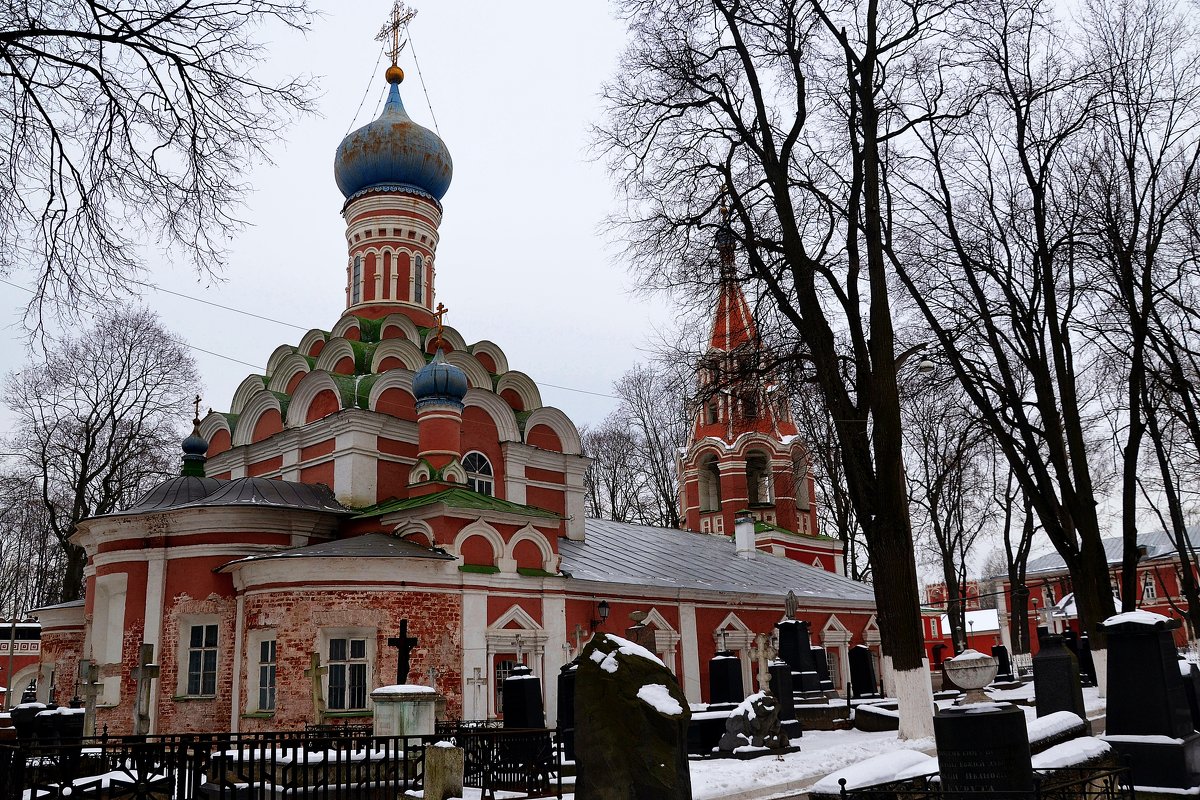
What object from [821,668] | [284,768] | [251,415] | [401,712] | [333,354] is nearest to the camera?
[284,768]

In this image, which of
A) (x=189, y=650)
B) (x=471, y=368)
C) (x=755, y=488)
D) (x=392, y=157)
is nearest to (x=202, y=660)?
(x=189, y=650)

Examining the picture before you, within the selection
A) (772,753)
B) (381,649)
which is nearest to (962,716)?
(772,753)

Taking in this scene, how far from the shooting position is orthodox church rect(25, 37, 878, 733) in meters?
16.1

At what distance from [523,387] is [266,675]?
31.7 feet

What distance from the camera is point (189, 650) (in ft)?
57.2

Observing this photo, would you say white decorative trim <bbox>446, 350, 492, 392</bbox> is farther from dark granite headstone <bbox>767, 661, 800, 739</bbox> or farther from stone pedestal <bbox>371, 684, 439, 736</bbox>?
stone pedestal <bbox>371, 684, 439, 736</bbox>

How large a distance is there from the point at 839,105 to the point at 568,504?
12652 mm

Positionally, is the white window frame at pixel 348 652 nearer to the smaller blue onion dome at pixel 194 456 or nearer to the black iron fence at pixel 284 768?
the black iron fence at pixel 284 768

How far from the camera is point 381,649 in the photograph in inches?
632

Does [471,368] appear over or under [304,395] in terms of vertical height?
over

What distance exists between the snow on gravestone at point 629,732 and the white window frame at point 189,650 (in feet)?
40.9

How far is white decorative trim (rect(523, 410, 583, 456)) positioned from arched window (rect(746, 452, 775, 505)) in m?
8.89

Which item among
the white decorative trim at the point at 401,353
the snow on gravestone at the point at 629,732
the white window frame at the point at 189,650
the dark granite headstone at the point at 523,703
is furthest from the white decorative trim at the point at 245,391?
the snow on gravestone at the point at 629,732

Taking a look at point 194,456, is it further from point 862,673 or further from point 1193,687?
point 1193,687
